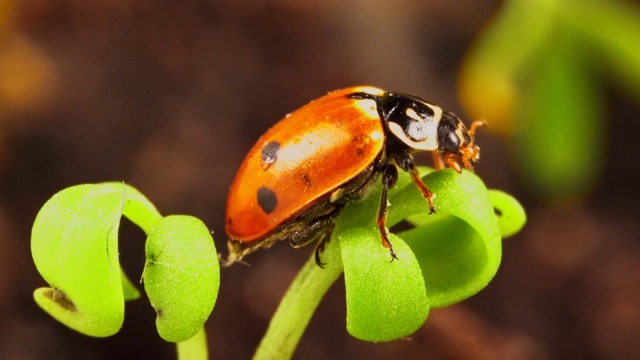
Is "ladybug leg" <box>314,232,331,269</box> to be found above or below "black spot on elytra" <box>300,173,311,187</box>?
below

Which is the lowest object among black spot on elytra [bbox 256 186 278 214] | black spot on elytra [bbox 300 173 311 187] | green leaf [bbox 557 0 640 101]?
green leaf [bbox 557 0 640 101]

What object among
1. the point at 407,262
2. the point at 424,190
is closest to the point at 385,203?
the point at 424,190

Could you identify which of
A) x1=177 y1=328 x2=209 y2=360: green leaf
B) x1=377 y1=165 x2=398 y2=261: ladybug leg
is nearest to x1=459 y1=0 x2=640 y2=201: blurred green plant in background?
x1=377 y1=165 x2=398 y2=261: ladybug leg

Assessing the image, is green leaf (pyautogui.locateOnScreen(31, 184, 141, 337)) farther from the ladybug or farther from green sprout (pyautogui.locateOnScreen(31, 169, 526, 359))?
the ladybug

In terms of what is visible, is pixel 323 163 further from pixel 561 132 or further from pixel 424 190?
pixel 561 132

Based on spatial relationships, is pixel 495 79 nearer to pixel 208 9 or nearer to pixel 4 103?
pixel 208 9

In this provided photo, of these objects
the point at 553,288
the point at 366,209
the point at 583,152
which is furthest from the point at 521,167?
the point at 366,209
